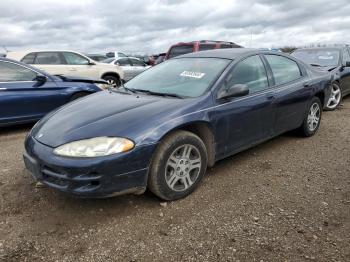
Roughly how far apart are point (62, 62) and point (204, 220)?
29.5 ft

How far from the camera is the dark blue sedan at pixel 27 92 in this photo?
6055 millimetres

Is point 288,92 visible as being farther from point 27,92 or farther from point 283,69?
point 27,92

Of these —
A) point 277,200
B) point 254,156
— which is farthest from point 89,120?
point 254,156

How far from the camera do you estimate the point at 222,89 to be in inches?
149

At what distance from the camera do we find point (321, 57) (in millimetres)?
8445

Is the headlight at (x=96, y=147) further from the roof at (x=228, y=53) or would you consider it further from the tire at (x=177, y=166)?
the roof at (x=228, y=53)

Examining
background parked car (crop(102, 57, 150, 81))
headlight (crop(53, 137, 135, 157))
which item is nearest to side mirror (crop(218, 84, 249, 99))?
headlight (crop(53, 137, 135, 157))

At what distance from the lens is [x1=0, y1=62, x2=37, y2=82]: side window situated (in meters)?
6.14

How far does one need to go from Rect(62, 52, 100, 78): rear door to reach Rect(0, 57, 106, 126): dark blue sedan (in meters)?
4.23

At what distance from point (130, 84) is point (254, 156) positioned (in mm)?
1889

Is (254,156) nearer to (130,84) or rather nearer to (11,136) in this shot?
(130,84)

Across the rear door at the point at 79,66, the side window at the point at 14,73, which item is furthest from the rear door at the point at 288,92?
the rear door at the point at 79,66

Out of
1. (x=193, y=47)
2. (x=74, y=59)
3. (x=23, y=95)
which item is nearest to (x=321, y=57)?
(x=193, y=47)

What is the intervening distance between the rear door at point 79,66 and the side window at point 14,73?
437 centimetres
